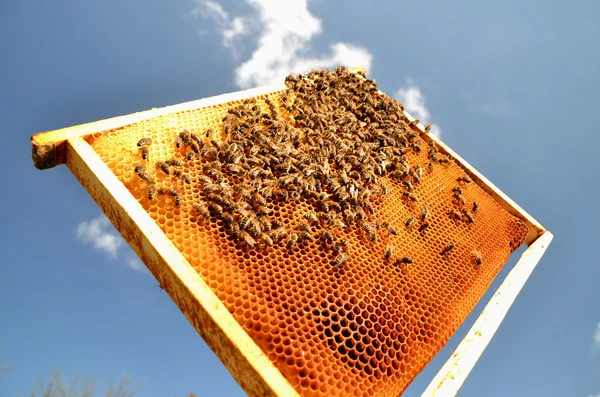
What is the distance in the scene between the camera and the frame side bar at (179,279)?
3062mm

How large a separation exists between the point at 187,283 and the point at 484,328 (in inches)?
128

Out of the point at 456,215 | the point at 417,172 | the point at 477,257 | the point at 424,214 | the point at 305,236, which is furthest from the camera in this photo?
the point at 417,172

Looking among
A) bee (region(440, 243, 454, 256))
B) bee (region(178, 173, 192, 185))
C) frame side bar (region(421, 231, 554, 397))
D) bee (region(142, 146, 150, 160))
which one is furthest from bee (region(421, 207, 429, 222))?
bee (region(142, 146, 150, 160))

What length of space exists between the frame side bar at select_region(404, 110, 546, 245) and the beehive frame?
133cm

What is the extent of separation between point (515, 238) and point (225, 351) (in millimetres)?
4768

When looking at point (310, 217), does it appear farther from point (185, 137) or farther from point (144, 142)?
point (144, 142)

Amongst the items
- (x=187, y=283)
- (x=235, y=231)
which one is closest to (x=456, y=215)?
(x=235, y=231)

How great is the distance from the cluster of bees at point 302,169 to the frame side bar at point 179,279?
347 millimetres

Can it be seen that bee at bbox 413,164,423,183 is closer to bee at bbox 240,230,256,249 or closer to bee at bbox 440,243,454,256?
bee at bbox 440,243,454,256

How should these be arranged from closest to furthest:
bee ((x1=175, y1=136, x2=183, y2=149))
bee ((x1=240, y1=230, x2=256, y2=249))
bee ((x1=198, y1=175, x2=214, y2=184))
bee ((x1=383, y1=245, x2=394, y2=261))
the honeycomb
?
the honeycomb < bee ((x1=240, y1=230, x2=256, y2=249)) < bee ((x1=198, y1=175, x2=214, y2=184)) < bee ((x1=383, y1=245, x2=394, y2=261)) < bee ((x1=175, y1=136, x2=183, y2=149))

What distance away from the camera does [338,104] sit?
6637 mm

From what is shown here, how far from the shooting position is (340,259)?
4.05 meters

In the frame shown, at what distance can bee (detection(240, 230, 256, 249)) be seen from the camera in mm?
3918

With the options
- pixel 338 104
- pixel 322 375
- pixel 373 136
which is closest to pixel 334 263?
pixel 322 375
